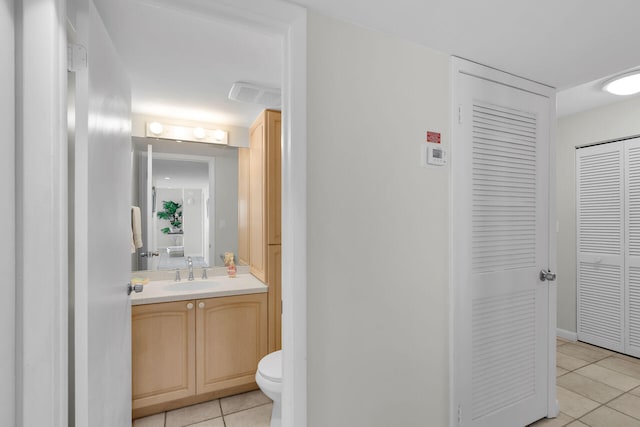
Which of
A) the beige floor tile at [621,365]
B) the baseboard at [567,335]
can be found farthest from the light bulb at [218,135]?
the baseboard at [567,335]

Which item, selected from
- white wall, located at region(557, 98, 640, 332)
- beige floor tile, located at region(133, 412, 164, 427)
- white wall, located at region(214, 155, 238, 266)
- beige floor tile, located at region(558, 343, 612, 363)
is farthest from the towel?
white wall, located at region(557, 98, 640, 332)

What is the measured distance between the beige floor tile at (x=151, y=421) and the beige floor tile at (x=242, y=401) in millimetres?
406

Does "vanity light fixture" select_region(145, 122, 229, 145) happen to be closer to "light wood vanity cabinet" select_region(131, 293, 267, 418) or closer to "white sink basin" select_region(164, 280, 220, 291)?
"white sink basin" select_region(164, 280, 220, 291)

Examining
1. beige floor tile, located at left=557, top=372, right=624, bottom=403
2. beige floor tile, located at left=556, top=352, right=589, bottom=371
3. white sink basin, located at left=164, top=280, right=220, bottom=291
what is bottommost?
beige floor tile, located at left=556, top=352, right=589, bottom=371

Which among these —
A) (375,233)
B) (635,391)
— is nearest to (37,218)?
(375,233)

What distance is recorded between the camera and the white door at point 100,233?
1011mm

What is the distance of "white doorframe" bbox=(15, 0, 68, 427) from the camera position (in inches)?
32.9

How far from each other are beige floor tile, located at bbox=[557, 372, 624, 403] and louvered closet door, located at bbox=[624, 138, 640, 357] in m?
0.84

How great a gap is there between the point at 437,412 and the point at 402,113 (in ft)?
5.02

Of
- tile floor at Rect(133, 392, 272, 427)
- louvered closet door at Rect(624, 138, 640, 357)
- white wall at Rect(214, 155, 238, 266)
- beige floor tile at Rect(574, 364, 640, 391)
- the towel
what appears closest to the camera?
tile floor at Rect(133, 392, 272, 427)

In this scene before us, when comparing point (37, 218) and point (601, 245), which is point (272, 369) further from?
point (601, 245)

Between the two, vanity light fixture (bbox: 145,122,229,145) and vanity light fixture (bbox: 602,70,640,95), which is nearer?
vanity light fixture (bbox: 602,70,640,95)

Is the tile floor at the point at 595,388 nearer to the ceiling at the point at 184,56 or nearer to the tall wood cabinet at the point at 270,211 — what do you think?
the tall wood cabinet at the point at 270,211

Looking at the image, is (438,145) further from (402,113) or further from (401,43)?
(401,43)
